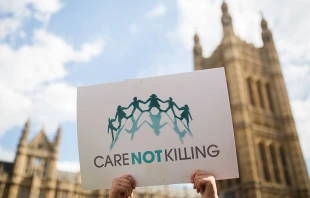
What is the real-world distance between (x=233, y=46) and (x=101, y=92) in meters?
29.2

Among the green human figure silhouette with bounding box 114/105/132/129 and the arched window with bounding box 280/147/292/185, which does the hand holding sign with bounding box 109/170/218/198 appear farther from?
the arched window with bounding box 280/147/292/185

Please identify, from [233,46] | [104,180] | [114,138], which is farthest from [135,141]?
[233,46]

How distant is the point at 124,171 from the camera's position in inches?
101

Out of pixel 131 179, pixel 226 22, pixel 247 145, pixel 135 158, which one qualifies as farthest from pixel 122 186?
pixel 226 22

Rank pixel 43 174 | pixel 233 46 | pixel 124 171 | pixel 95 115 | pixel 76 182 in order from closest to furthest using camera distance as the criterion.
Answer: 1. pixel 124 171
2. pixel 95 115
3. pixel 233 46
4. pixel 43 174
5. pixel 76 182

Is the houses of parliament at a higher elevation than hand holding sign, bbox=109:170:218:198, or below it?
higher

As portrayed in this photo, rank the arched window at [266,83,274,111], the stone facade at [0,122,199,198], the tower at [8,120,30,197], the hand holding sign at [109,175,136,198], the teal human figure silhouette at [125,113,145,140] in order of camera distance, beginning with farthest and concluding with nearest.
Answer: the arched window at [266,83,274,111] < the stone facade at [0,122,199,198] < the tower at [8,120,30,197] < the teal human figure silhouette at [125,113,145,140] < the hand holding sign at [109,175,136,198]

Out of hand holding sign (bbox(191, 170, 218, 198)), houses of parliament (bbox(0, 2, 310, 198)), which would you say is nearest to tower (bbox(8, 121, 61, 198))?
houses of parliament (bbox(0, 2, 310, 198))

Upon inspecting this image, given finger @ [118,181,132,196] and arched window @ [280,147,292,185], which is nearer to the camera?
finger @ [118,181,132,196]

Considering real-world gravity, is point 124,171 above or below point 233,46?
below

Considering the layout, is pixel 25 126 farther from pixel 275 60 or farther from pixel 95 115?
pixel 95 115

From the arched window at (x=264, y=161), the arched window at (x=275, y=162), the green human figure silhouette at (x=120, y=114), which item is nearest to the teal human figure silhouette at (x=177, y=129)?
the green human figure silhouette at (x=120, y=114)

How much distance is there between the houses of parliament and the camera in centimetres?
2564

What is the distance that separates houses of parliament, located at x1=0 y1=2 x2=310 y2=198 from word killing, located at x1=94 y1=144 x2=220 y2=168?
908 inches
